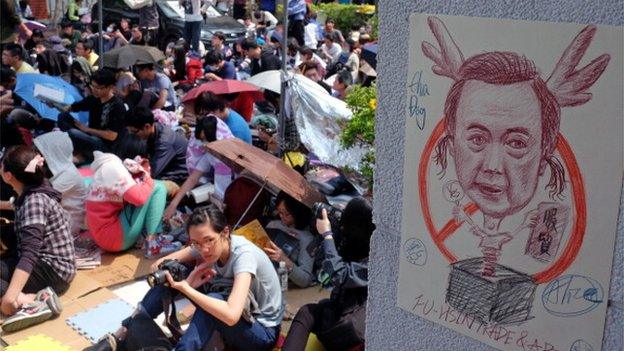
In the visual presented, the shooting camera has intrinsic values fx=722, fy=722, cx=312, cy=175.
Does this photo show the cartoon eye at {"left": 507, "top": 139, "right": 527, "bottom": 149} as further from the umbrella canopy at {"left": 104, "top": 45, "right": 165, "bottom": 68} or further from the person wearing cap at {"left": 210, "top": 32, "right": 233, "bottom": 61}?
the person wearing cap at {"left": 210, "top": 32, "right": 233, "bottom": 61}

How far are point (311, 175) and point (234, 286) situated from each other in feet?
7.95

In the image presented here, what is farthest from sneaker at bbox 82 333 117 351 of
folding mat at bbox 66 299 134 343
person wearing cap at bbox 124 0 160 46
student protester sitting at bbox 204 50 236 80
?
person wearing cap at bbox 124 0 160 46

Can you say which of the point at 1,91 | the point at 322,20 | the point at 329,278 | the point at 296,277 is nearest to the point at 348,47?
the point at 322,20

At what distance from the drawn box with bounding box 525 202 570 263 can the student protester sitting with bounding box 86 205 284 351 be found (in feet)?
7.40

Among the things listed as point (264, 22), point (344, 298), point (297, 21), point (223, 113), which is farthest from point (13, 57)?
point (264, 22)

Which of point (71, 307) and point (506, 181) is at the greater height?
point (506, 181)

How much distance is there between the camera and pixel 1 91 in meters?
8.12

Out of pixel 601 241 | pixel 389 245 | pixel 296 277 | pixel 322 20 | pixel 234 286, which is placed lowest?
pixel 322 20

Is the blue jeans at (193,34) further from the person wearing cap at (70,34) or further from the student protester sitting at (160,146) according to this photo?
the student protester sitting at (160,146)

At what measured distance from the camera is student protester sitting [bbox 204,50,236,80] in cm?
1088

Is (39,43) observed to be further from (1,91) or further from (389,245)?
(389,245)

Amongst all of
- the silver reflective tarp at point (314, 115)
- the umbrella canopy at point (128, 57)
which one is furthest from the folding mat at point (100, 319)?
the umbrella canopy at point (128, 57)
